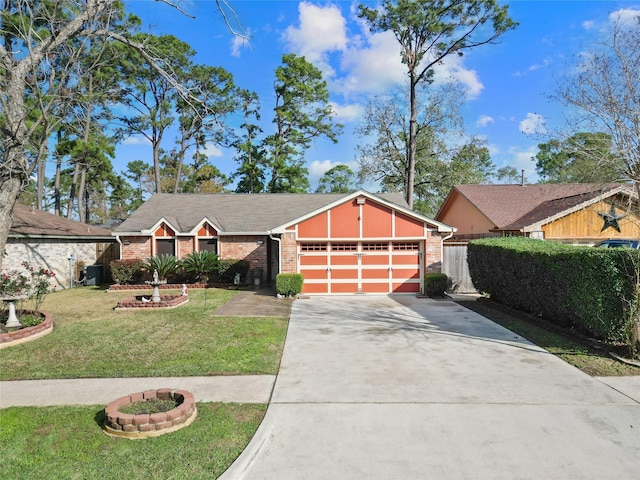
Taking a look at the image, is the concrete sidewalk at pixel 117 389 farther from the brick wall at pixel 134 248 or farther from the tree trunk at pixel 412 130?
the tree trunk at pixel 412 130

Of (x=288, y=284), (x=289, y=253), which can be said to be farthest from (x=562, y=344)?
(x=289, y=253)

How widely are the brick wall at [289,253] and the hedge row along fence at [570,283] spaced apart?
6473mm

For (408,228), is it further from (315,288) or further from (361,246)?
(315,288)

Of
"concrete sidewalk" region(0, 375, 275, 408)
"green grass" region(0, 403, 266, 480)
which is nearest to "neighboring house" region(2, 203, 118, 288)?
"concrete sidewalk" region(0, 375, 275, 408)

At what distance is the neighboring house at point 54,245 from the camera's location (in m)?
14.0

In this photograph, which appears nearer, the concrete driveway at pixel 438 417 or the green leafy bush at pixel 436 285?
the concrete driveway at pixel 438 417

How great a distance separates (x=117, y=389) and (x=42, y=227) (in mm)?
13668

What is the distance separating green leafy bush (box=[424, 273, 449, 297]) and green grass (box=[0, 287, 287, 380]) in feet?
20.5

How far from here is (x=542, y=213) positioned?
16.6m

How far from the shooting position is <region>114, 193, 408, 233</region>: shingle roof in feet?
58.6

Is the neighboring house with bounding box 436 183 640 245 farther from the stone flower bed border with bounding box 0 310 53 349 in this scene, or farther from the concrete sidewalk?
the stone flower bed border with bounding box 0 310 53 349

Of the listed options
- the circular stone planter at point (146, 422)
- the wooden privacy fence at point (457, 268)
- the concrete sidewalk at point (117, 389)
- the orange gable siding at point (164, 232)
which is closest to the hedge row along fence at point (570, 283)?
the wooden privacy fence at point (457, 268)

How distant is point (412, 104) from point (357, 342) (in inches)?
777

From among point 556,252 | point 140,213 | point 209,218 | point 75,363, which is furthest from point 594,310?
point 140,213
